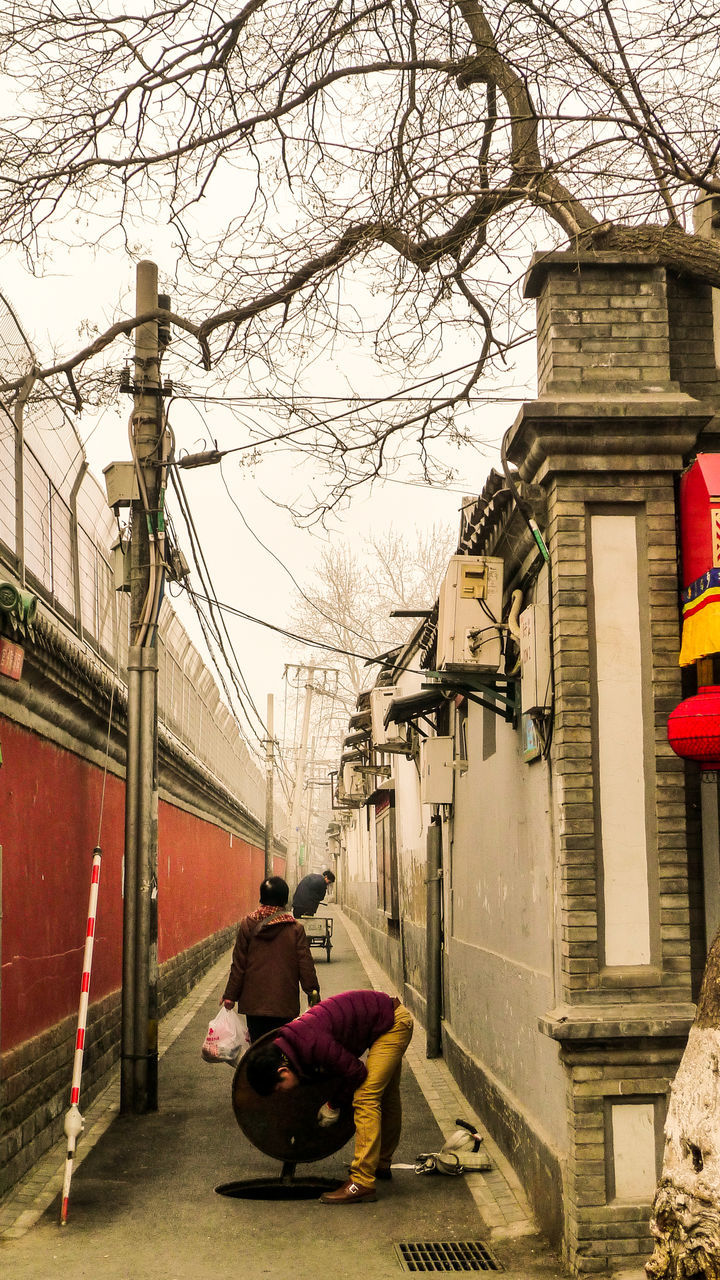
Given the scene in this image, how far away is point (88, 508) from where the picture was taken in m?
10.5

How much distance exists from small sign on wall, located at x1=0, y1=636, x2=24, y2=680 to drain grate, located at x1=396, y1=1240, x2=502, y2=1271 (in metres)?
3.69

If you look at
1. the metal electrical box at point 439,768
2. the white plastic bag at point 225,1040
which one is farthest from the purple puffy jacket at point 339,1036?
the metal electrical box at point 439,768

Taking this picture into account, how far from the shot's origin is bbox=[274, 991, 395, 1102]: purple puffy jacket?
664 cm

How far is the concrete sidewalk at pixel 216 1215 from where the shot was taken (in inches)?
230

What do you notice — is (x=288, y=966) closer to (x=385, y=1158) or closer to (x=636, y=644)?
(x=385, y=1158)

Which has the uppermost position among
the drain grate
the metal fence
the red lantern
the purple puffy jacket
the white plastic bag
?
the metal fence

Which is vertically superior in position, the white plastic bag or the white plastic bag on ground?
the white plastic bag

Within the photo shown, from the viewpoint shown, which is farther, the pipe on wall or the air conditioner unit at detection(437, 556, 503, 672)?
the pipe on wall

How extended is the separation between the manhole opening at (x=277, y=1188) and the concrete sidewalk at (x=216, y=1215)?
0.30ft

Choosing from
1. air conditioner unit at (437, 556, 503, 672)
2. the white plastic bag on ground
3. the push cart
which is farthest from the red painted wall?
the push cart

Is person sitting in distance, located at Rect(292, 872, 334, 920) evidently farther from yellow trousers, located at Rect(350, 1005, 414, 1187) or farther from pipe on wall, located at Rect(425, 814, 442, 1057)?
yellow trousers, located at Rect(350, 1005, 414, 1187)

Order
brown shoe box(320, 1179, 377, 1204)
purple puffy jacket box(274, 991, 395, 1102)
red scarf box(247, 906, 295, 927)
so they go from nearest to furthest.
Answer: purple puffy jacket box(274, 991, 395, 1102), brown shoe box(320, 1179, 377, 1204), red scarf box(247, 906, 295, 927)

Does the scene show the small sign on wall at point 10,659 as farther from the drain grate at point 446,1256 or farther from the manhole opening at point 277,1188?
the drain grate at point 446,1256

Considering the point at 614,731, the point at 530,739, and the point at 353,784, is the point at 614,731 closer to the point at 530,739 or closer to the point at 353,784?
the point at 530,739
